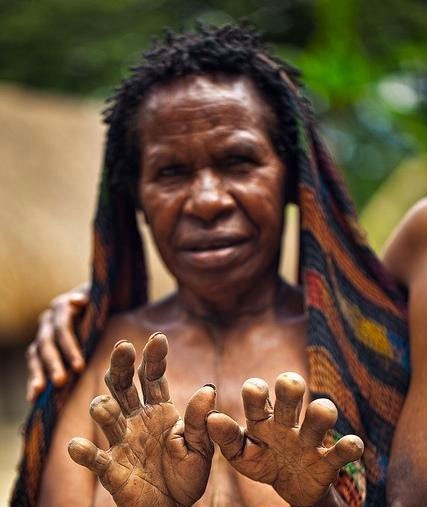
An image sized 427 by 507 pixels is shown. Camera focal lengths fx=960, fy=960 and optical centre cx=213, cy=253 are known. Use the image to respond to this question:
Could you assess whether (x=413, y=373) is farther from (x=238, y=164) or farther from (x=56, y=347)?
(x=56, y=347)

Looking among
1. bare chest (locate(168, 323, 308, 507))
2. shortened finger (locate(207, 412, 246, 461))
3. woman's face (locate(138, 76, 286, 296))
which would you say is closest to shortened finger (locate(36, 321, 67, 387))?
bare chest (locate(168, 323, 308, 507))

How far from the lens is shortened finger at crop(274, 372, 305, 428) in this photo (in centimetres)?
169

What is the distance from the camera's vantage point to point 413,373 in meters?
2.28

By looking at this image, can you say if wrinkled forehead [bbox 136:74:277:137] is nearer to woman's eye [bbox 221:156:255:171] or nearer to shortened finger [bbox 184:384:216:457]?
woman's eye [bbox 221:156:255:171]

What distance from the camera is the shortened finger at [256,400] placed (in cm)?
170

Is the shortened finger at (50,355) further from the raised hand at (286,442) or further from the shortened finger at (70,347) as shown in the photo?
the raised hand at (286,442)

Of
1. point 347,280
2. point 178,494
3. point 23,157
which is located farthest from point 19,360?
point 178,494

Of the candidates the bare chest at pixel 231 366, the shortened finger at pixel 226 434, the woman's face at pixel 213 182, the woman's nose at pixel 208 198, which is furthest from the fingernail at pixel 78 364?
the shortened finger at pixel 226 434

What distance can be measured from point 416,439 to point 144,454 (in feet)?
2.06

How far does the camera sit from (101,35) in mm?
9422

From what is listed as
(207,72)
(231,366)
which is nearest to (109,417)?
(231,366)

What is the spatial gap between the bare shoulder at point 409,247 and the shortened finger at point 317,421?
2.65 feet

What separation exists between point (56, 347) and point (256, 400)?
1.01 meters

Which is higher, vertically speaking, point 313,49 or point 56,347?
point 56,347
